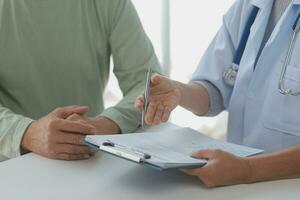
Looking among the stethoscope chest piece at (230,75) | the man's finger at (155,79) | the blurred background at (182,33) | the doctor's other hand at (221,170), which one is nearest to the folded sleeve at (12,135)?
the man's finger at (155,79)

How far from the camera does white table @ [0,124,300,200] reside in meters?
0.91

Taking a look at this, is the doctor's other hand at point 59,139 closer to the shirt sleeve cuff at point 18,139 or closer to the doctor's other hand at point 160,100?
the shirt sleeve cuff at point 18,139

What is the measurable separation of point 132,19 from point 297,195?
29.5 inches

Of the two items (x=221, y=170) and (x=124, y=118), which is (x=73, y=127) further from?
(x=221, y=170)

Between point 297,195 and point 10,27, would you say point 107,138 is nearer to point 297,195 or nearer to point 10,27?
point 297,195

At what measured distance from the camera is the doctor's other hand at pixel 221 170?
0.93 m

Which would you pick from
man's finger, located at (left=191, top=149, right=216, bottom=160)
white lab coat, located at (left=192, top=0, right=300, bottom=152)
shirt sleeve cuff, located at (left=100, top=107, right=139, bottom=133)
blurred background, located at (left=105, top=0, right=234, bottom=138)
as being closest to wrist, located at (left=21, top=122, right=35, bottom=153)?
Answer: shirt sleeve cuff, located at (left=100, top=107, right=139, bottom=133)

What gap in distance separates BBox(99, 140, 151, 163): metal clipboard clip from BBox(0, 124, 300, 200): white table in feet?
0.26

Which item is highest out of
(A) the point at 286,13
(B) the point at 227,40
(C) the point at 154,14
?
(A) the point at 286,13

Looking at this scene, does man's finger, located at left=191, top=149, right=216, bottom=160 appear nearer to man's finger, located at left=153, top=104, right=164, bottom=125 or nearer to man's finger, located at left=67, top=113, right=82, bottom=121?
man's finger, located at left=153, top=104, right=164, bottom=125

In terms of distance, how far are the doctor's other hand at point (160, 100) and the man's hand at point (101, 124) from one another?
4.5 inches

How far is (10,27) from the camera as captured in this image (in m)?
1.36

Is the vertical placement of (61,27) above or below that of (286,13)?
below

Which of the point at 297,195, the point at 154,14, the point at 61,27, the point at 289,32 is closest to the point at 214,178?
the point at 297,195
